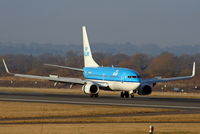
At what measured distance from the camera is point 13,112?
180ft

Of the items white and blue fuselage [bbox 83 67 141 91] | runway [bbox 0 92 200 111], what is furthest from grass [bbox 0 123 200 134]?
white and blue fuselage [bbox 83 67 141 91]

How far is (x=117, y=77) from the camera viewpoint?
262 feet

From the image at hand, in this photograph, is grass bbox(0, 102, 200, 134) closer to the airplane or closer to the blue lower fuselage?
the airplane

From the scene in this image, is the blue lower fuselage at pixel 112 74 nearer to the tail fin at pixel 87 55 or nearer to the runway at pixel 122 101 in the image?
the tail fin at pixel 87 55

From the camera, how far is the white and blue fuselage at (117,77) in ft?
257

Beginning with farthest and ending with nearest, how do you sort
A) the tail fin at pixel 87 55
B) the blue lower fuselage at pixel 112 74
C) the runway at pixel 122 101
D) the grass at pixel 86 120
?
the tail fin at pixel 87 55, the blue lower fuselage at pixel 112 74, the runway at pixel 122 101, the grass at pixel 86 120

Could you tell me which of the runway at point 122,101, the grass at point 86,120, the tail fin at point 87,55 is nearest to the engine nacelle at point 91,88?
the runway at point 122,101

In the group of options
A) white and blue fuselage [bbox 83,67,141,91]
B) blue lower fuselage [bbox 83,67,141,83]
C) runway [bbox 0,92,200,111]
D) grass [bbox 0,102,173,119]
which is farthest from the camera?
blue lower fuselage [bbox 83,67,141,83]

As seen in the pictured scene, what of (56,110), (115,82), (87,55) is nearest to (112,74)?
(115,82)

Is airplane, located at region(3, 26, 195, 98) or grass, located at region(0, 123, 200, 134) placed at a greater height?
airplane, located at region(3, 26, 195, 98)

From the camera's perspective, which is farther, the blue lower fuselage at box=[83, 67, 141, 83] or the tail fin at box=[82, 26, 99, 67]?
the tail fin at box=[82, 26, 99, 67]

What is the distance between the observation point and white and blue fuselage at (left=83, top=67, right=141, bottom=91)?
→ 257 ft

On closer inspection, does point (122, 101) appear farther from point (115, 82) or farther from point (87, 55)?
point (87, 55)

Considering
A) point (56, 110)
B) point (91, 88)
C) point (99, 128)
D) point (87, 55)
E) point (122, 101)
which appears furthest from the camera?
point (87, 55)
